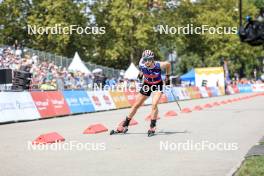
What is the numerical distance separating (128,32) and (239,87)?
19.1 m

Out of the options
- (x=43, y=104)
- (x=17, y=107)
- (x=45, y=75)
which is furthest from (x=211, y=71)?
(x=17, y=107)

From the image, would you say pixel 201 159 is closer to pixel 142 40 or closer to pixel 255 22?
pixel 255 22

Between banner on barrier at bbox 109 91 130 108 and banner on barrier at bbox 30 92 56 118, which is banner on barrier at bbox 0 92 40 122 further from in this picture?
banner on barrier at bbox 109 91 130 108

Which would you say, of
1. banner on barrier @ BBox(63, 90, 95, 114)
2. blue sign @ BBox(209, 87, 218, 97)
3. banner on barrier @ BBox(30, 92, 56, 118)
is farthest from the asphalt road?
blue sign @ BBox(209, 87, 218, 97)

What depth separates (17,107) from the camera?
22656 mm

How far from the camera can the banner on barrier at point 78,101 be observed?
27.6m

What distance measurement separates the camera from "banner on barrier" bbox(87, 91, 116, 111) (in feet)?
100

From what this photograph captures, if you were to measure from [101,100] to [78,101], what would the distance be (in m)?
3.06

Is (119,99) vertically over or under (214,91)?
over

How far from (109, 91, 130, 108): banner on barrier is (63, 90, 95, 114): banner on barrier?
3.38 m

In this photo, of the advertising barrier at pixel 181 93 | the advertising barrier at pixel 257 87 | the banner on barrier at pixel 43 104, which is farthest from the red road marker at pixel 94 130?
the advertising barrier at pixel 257 87

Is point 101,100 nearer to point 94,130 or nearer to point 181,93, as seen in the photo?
point 94,130

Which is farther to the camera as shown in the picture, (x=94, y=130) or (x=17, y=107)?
(x=17, y=107)

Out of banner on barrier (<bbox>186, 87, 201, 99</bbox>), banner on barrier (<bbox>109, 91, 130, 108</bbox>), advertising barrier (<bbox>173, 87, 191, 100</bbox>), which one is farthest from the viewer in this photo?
banner on barrier (<bbox>186, 87, 201, 99</bbox>)
